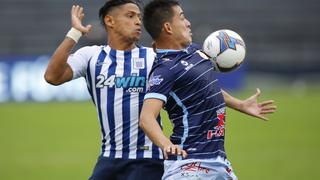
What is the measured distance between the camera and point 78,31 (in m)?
6.53

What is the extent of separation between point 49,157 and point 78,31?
8.23 metres

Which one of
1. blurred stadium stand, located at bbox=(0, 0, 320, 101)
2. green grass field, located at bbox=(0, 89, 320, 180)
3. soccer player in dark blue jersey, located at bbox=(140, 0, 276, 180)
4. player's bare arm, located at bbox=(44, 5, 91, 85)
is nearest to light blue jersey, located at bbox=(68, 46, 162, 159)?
→ player's bare arm, located at bbox=(44, 5, 91, 85)

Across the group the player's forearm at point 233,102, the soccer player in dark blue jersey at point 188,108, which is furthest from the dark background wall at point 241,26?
the soccer player in dark blue jersey at point 188,108

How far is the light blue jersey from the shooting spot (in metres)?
6.72

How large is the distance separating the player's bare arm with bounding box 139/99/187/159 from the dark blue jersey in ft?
0.24

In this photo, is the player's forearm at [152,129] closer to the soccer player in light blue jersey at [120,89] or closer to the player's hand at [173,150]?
the player's hand at [173,150]

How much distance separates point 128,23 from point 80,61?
52 centimetres

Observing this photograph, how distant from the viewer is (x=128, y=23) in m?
6.89

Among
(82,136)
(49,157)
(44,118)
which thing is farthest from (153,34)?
(44,118)

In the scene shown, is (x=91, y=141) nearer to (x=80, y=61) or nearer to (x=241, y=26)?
(x=80, y=61)

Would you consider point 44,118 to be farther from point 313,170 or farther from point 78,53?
point 78,53

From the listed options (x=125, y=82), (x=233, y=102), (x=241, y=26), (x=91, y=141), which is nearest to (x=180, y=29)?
(x=125, y=82)

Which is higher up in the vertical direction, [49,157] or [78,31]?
[78,31]

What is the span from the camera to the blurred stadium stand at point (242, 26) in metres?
27.1
